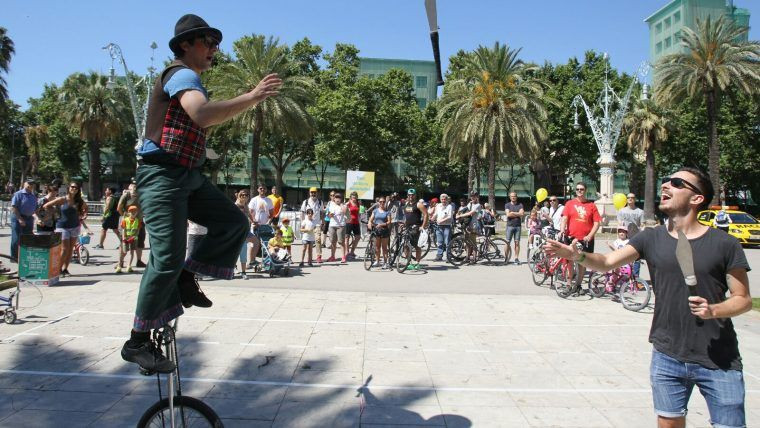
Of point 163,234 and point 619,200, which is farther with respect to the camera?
point 619,200

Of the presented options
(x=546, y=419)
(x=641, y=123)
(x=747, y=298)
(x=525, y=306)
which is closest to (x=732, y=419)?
(x=747, y=298)

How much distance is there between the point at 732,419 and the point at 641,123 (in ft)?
132

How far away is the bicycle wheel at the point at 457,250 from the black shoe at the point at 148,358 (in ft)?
38.9

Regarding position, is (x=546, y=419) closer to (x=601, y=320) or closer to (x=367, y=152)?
(x=601, y=320)

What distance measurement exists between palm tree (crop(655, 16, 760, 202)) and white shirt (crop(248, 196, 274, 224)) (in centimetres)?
2411

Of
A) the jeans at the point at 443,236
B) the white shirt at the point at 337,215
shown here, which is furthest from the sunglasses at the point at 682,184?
the jeans at the point at 443,236

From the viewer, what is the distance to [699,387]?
2756mm

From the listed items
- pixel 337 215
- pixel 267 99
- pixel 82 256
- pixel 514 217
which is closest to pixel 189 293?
pixel 82 256

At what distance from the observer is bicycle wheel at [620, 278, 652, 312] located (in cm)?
867

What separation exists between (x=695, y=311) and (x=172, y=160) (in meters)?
2.83

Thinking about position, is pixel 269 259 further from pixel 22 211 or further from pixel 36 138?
pixel 36 138

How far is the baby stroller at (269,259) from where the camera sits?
11.3 m

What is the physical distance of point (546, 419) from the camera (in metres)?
4.00

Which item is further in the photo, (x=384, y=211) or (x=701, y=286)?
(x=384, y=211)
